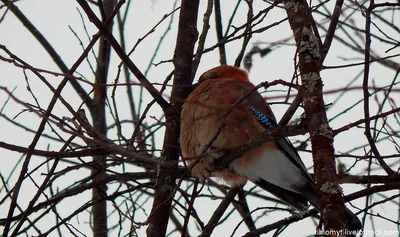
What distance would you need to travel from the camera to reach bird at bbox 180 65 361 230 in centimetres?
448

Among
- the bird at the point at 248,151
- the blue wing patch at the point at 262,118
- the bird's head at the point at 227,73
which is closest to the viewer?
the bird at the point at 248,151

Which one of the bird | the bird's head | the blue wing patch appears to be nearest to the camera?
the bird

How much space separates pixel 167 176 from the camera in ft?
13.6

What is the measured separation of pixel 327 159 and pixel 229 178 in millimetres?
2238

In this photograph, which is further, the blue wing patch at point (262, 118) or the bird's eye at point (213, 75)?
the bird's eye at point (213, 75)

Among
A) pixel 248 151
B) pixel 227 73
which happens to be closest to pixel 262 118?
pixel 248 151

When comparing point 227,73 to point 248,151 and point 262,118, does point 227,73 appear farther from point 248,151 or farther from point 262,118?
point 248,151

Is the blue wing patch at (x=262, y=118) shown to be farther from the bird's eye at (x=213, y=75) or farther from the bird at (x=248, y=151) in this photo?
the bird's eye at (x=213, y=75)

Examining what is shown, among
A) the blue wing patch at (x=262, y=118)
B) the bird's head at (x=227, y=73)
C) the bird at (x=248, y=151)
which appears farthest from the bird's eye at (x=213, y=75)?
the blue wing patch at (x=262, y=118)

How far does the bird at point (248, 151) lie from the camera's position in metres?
4.48

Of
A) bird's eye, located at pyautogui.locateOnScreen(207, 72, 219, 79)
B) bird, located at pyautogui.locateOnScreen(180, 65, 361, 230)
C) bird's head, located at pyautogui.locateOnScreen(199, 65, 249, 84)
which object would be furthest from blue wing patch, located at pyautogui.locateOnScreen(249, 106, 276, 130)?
bird's eye, located at pyautogui.locateOnScreen(207, 72, 219, 79)

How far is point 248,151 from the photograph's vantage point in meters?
4.59

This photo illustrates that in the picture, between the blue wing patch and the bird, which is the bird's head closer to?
the bird

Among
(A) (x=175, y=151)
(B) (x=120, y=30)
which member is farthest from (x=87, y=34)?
(B) (x=120, y=30)
